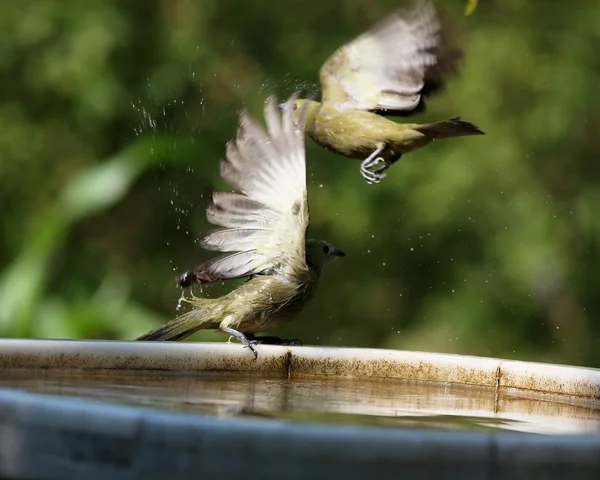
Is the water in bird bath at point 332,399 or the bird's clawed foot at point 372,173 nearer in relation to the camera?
the water in bird bath at point 332,399

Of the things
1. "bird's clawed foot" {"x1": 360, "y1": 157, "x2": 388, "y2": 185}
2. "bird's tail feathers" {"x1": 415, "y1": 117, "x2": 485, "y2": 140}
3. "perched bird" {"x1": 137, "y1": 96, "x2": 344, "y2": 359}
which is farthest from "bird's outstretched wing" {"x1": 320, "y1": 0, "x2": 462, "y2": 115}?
"perched bird" {"x1": 137, "y1": 96, "x2": 344, "y2": 359}

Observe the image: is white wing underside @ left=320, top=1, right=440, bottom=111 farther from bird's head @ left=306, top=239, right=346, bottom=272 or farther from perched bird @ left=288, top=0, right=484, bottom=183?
bird's head @ left=306, top=239, right=346, bottom=272

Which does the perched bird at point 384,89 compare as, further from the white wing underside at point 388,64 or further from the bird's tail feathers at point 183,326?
the bird's tail feathers at point 183,326

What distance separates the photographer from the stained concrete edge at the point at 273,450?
1713 millimetres

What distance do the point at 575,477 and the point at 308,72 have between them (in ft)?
25.7

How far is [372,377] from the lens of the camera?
379 centimetres

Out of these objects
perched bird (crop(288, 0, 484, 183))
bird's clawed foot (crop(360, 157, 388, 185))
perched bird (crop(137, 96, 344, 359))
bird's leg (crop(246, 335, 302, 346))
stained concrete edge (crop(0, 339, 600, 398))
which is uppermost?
perched bird (crop(288, 0, 484, 183))

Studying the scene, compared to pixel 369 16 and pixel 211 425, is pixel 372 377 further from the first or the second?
pixel 369 16

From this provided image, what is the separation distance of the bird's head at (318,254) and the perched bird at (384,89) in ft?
1.51

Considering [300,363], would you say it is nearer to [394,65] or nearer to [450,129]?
[450,129]

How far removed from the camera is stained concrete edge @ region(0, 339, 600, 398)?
10.7ft

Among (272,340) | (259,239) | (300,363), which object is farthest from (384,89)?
(300,363)

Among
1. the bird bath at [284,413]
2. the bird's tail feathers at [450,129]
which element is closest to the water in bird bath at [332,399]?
the bird bath at [284,413]

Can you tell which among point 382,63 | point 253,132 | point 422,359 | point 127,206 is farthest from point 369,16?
point 422,359
